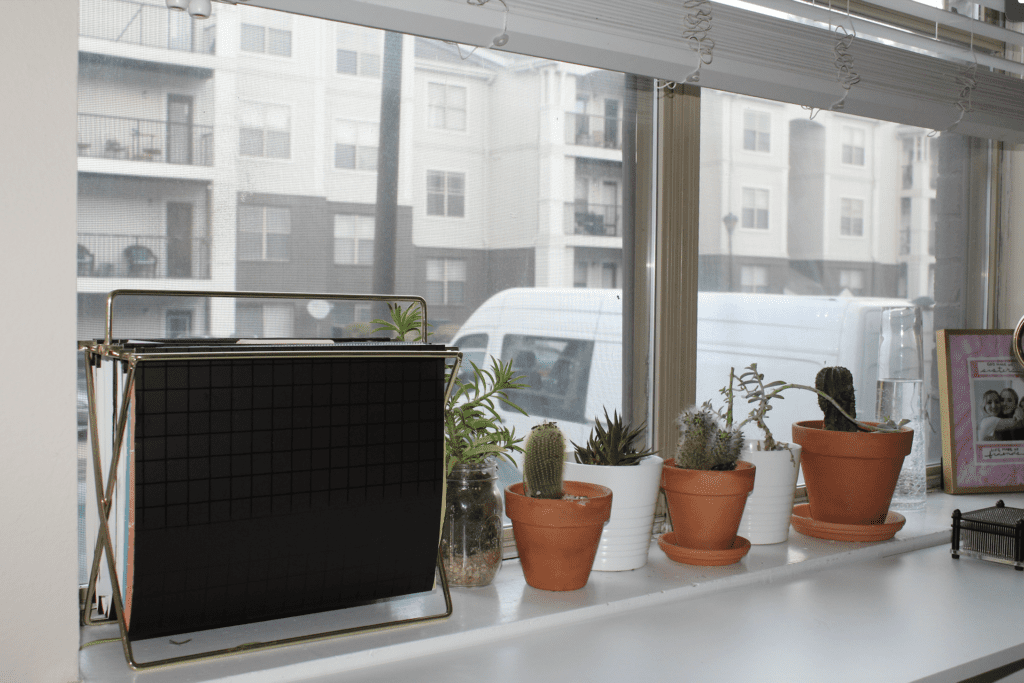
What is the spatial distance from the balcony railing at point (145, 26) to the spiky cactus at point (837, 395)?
3.23 feet

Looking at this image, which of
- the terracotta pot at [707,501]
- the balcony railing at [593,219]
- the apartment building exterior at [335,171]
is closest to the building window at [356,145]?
the apartment building exterior at [335,171]

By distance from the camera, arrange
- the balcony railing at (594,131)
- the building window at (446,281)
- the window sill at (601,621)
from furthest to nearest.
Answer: the balcony railing at (594,131)
the building window at (446,281)
the window sill at (601,621)

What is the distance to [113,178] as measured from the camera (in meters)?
0.92

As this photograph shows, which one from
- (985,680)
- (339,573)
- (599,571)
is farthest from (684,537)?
(339,573)

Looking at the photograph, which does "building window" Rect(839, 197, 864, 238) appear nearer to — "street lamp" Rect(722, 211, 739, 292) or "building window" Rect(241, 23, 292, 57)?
"street lamp" Rect(722, 211, 739, 292)

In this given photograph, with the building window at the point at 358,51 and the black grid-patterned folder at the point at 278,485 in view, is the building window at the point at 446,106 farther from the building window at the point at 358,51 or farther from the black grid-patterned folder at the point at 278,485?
the black grid-patterned folder at the point at 278,485

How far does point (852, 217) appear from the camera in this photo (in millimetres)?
1635

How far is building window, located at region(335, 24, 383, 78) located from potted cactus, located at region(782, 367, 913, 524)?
31.5 inches

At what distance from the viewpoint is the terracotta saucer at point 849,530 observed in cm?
128

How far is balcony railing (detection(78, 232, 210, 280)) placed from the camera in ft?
3.01

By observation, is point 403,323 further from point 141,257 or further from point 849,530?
point 849,530

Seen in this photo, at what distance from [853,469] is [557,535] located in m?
0.54

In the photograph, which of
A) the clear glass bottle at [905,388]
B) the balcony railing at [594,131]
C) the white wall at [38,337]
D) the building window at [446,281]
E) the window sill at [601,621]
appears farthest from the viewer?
the clear glass bottle at [905,388]

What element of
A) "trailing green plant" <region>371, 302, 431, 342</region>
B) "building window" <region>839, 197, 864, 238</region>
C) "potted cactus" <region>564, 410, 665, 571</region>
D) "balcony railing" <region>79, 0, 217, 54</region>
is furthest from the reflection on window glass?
"balcony railing" <region>79, 0, 217, 54</region>
